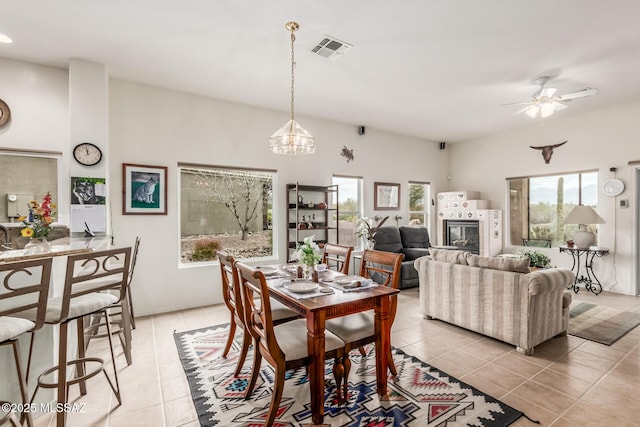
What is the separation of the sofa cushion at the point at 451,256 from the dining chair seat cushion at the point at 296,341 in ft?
6.38

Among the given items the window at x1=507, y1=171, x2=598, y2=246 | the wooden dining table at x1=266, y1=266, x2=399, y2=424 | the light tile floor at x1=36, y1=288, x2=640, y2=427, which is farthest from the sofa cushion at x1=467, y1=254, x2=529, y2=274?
the window at x1=507, y1=171, x2=598, y2=246

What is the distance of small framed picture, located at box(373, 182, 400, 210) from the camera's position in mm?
6355

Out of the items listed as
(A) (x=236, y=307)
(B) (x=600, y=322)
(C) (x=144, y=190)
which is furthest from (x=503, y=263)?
(C) (x=144, y=190)

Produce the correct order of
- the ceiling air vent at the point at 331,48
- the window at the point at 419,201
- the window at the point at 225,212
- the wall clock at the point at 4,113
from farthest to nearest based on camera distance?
the window at the point at 419,201, the window at the point at 225,212, the wall clock at the point at 4,113, the ceiling air vent at the point at 331,48

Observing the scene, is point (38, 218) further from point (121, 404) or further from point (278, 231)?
point (278, 231)

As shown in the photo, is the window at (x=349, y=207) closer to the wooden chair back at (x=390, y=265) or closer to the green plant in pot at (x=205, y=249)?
the green plant in pot at (x=205, y=249)

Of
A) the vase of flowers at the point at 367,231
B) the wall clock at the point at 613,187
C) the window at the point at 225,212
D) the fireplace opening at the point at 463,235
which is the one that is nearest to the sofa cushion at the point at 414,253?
the vase of flowers at the point at 367,231

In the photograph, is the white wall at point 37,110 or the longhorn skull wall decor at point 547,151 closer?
the white wall at point 37,110

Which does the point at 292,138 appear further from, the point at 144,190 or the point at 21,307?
the point at 144,190

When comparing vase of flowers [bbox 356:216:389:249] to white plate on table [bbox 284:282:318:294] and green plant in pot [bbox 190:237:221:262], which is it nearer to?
green plant in pot [bbox 190:237:221:262]

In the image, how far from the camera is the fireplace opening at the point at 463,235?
6.56 m

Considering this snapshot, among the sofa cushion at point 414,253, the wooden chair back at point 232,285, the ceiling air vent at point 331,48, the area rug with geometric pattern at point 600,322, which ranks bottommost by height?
the area rug with geometric pattern at point 600,322

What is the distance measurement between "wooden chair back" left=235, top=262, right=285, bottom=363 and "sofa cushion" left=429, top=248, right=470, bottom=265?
93.9 inches

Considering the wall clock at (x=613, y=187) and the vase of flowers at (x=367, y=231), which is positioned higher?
the wall clock at (x=613, y=187)
